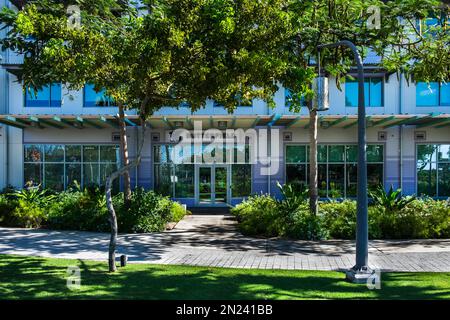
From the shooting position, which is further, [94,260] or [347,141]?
[347,141]

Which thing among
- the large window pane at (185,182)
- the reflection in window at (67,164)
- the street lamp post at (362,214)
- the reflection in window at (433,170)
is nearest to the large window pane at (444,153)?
the reflection in window at (433,170)

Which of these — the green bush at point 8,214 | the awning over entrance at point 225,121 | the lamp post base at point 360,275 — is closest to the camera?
the lamp post base at point 360,275

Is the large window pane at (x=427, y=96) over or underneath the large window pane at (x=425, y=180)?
over

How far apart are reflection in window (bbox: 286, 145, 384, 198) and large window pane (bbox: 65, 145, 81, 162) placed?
36.3ft

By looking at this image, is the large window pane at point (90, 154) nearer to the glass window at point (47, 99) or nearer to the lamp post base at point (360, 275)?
the glass window at point (47, 99)

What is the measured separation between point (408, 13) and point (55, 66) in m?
8.95

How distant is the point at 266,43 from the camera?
8.14 metres

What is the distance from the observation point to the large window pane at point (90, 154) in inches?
832

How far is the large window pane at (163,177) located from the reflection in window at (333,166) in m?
6.25

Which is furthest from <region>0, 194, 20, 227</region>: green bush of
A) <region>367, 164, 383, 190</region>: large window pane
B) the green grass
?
<region>367, 164, 383, 190</region>: large window pane

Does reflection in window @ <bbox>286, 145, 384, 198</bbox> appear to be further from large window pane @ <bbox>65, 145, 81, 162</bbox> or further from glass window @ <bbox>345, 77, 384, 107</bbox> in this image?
large window pane @ <bbox>65, 145, 81, 162</bbox>

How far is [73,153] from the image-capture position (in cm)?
2114
